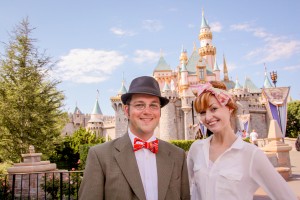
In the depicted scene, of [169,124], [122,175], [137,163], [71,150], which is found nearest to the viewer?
[122,175]

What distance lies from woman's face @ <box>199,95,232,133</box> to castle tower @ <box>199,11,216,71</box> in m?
44.4

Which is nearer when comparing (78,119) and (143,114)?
(143,114)

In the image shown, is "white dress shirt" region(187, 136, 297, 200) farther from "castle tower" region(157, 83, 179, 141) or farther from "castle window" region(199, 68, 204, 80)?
"castle window" region(199, 68, 204, 80)

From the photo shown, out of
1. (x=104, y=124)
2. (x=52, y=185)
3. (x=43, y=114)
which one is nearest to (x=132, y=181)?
(x=52, y=185)

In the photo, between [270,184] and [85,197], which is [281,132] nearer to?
[270,184]

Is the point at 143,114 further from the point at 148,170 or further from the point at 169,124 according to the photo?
the point at 169,124

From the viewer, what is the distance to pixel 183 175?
7.98 ft

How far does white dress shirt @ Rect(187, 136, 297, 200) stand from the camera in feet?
7.18

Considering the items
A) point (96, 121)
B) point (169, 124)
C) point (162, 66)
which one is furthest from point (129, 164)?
point (162, 66)

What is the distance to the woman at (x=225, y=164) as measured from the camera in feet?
7.20

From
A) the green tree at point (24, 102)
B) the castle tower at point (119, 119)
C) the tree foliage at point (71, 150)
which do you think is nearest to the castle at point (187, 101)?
the castle tower at point (119, 119)

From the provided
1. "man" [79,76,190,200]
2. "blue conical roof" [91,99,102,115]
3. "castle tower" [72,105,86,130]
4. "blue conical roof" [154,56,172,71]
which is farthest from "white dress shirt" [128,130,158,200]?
"castle tower" [72,105,86,130]

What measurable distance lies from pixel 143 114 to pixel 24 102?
42.8ft

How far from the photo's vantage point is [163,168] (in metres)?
2.24
